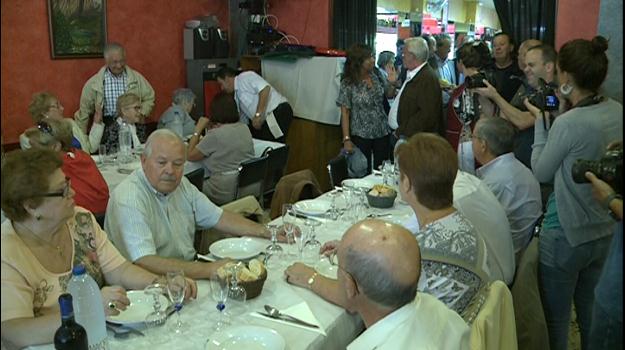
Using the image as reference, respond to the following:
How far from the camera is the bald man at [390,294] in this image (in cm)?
155

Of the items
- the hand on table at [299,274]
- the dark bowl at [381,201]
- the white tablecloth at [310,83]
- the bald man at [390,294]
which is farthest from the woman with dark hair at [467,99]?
the bald man at [390,294]

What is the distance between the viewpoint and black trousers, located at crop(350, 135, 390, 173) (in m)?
5.62

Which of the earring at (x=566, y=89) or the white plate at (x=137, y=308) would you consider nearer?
the white plate at (x=137, y=308)

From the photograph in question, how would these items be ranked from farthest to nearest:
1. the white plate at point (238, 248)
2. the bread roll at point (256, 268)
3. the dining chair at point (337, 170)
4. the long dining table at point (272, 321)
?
1. the dining chair at point (337, 170)
2. the white plate at point (238, 248)
3. the bread roll at point (256, 268)
4. the long dining table at point (272, 321)

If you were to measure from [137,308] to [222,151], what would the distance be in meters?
2.61

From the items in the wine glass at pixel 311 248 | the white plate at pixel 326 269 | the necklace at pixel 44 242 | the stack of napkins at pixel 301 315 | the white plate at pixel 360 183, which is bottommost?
the stack of napkins at pixel 301 315

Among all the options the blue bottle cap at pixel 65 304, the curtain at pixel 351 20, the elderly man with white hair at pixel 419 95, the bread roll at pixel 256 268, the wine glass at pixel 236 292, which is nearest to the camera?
the blue bottle cap at pixel 65 304

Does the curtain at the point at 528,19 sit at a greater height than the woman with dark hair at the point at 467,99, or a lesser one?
greater

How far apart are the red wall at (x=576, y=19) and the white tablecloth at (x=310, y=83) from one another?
212 centimetres

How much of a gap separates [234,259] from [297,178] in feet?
4.35

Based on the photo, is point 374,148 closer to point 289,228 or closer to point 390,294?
point 289,228

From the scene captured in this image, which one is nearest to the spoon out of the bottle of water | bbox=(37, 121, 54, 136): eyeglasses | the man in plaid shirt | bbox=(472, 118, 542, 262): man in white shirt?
bbox=(472, 118, 542, 262): man in white shirt

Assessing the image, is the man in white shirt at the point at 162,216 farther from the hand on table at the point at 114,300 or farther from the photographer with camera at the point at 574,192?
the photographer with camera at the point at 574,192

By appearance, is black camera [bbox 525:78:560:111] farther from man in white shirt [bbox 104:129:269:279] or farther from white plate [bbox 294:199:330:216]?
man in white shirt [bbox 104:129:269:279]
